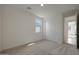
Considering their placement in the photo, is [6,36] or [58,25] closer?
[6,36]

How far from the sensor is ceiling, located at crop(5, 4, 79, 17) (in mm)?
1181

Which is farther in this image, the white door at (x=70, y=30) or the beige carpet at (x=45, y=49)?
the white door at (x=70, y=30)

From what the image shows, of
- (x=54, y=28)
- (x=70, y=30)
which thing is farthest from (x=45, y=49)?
(x=70, y=30)

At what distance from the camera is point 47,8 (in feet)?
4.09

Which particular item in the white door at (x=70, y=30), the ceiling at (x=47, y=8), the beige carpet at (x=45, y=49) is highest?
the ceiling at (x=47, y=8)

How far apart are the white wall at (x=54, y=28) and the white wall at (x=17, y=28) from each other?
0.18 m

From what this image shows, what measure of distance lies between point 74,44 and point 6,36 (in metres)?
1.17

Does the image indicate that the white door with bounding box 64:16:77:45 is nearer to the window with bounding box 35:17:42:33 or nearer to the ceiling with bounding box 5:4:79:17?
the ceiling with bounding box 5:4:79:17

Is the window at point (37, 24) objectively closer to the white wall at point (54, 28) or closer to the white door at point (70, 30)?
the white wall at point (54, 28)

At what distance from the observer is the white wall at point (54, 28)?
54.6 inches

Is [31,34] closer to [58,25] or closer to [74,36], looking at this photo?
[58,25]

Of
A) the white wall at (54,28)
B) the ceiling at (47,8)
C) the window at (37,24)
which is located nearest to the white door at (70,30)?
the white wall at (54,28)
